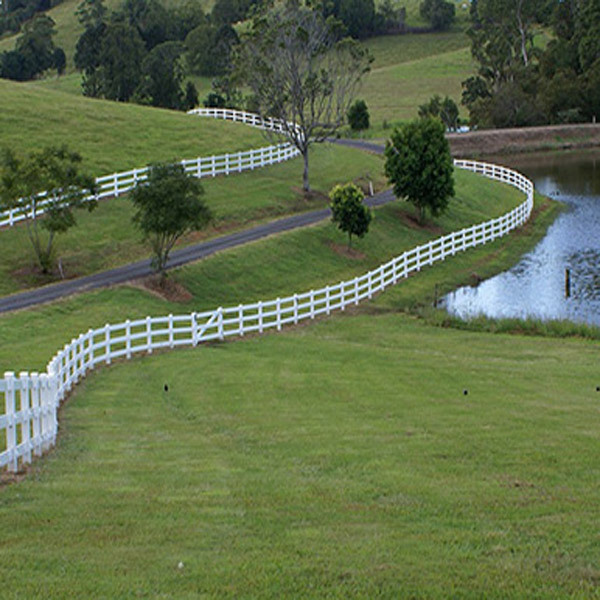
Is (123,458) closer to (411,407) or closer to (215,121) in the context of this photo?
(411,407)

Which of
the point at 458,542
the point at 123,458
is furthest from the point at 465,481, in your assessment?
the point at 123,458

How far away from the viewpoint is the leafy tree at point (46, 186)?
44.8m

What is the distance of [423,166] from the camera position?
62125 millimetres

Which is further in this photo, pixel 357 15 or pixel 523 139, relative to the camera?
pixel 357 15

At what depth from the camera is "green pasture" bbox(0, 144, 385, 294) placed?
47.5m

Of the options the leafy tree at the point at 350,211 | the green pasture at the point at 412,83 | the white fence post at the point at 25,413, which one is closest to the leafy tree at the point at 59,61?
the green pasture at the point at 412,83

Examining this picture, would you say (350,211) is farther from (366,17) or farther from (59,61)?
(366,17)

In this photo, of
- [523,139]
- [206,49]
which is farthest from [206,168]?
[206,49]

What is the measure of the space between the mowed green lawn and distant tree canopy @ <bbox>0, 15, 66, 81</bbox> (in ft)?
464

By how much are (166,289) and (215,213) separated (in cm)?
1578

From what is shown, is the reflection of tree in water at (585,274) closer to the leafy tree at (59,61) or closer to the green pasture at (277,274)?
the green pasture at (277,274)

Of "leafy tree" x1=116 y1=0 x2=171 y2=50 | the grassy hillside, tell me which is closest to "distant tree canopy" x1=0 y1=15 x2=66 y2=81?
"leafy tree" x1=116 y1=0 x2=171 y2=50

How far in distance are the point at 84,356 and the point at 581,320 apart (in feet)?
70.8

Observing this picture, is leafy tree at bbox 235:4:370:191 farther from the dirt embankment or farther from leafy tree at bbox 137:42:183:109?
leafy tree at bbox 137:42:183:109
